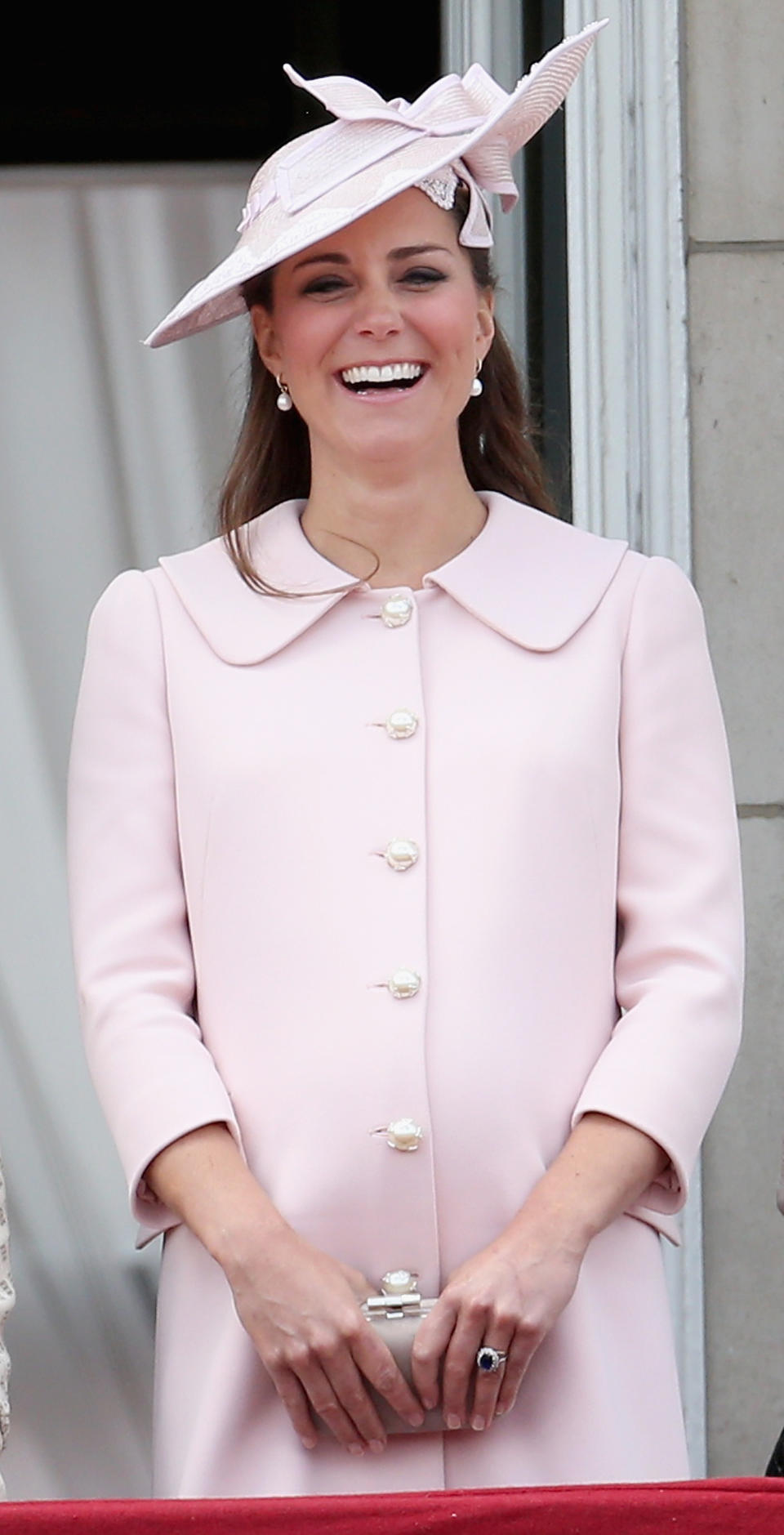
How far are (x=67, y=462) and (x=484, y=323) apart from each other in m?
1.42

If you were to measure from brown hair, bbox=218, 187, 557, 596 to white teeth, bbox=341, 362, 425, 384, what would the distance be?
0.65 feet

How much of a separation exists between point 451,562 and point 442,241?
28cm

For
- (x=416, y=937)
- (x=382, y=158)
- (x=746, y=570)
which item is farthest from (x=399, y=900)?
(x=746, y=570)

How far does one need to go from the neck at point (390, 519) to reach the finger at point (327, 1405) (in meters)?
0.71

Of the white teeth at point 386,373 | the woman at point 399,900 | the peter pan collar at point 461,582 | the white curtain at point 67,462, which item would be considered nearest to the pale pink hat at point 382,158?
the woman at point 399,900

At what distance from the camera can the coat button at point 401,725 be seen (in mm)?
2010

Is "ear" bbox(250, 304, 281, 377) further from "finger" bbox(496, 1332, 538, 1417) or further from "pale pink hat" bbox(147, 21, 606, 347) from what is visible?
"finger" bbox(496, 1332, 538, 1417)

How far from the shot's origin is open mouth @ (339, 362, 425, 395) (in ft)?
6.75

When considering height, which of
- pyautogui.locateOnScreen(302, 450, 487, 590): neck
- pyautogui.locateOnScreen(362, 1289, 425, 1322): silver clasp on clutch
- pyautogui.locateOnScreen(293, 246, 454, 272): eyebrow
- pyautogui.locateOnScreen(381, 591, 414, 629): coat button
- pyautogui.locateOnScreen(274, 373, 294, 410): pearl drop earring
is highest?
pyautogui.locateOnScreen(293, 246, 454, 272): eyebrow

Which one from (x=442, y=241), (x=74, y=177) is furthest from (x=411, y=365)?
(x=74, y=177)

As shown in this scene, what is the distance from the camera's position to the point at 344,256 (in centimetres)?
206

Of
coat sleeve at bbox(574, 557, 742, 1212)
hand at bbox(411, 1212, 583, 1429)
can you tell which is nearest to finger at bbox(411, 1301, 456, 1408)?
hand at bbox(411, 1212, 583, 1429)

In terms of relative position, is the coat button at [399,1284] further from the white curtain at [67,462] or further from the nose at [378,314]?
the white curtain at [67,462]

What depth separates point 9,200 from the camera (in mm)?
3461
